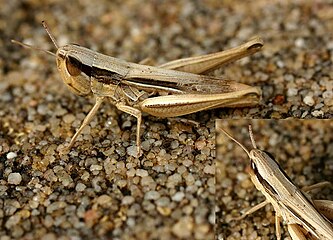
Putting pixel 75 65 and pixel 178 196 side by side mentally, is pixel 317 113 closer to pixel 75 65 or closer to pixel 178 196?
pixel 178 196

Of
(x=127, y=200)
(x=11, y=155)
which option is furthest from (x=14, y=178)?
(x=127, y=200)

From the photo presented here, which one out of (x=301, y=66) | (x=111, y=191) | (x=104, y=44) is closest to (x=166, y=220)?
(x=111, y=191)

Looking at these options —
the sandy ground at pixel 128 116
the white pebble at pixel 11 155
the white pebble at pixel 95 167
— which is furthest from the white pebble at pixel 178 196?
the white pebble at pixel 11 155

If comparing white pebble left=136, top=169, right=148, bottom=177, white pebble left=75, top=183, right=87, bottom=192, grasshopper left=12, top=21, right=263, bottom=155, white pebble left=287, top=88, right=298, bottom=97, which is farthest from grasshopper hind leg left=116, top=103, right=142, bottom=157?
white pebble left=287, top=88, right=298, bottom=97

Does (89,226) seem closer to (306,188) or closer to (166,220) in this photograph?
(166,220)

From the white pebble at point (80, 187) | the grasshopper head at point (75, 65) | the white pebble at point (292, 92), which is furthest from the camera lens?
the white pebble at point (292, 92)

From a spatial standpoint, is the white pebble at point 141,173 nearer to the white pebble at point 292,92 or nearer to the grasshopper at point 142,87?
the grasshopper at point 142,87

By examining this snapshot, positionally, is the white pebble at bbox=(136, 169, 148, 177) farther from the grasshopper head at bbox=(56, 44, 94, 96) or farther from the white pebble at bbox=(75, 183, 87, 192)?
the grasshopper head at bbox=(56, 44, 94, 96)
